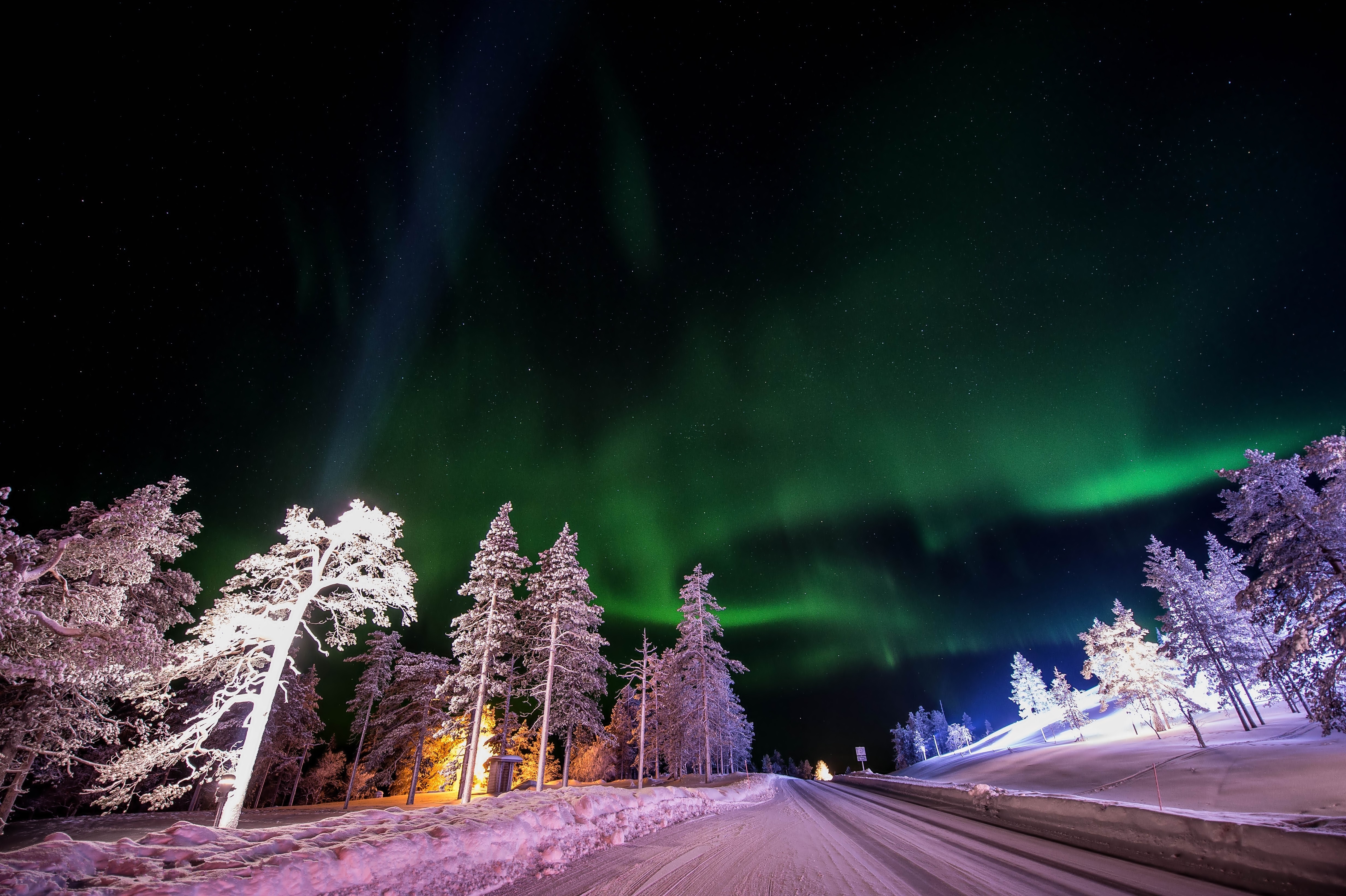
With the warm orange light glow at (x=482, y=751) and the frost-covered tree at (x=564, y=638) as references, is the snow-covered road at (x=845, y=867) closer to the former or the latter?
the frost-covered tree at (x=564, y=638)

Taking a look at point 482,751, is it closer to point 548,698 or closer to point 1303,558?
point 548,698

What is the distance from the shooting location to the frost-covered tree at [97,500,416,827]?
40.8ft

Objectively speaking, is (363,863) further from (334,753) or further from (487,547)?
(334,753)

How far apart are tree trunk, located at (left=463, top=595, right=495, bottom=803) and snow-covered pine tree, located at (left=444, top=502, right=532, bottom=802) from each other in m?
0.03

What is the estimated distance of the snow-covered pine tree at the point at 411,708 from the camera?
1347 inches

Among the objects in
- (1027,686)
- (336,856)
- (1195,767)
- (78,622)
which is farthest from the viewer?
(1027,686)

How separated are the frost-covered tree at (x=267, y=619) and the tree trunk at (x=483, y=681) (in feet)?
29.4

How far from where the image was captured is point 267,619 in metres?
13.8

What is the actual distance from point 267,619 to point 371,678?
2713cm

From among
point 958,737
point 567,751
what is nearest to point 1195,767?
point 567,751

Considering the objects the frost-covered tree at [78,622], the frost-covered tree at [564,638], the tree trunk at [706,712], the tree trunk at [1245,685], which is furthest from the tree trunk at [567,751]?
the tree trunk at [1245,685]

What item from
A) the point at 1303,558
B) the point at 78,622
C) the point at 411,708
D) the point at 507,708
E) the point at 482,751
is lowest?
the point at 482,751

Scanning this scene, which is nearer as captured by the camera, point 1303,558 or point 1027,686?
point 1303,558

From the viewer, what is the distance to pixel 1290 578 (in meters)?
17.4
